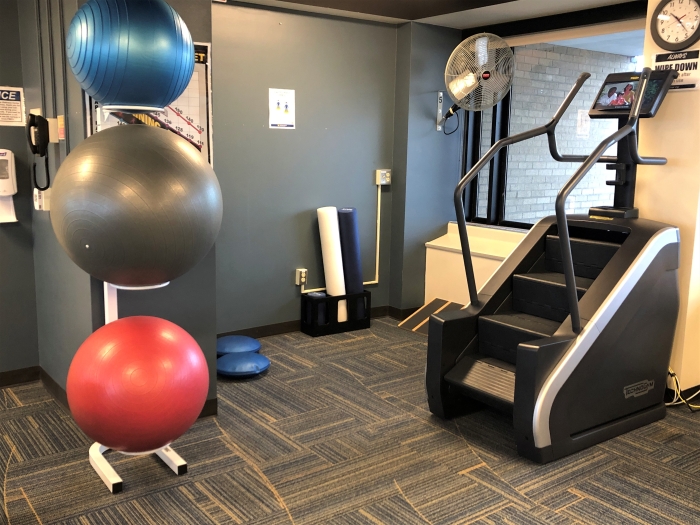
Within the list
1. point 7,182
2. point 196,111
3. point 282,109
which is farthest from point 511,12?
point 7,182

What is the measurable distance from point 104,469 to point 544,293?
2.26m

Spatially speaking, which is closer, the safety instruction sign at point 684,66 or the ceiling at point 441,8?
the safety instruction sign at point 684,66

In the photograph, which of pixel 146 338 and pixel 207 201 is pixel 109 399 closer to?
pixel 146 338

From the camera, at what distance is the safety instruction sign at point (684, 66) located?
3.36 m

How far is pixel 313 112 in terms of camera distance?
472 centimetres

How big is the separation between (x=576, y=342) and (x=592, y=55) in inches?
158

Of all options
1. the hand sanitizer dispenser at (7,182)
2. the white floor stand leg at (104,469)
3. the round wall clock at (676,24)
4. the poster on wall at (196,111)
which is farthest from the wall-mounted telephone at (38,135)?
the round wall clock at (676,24)

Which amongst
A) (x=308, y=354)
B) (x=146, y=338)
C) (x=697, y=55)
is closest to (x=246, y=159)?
(x=308, y=354)

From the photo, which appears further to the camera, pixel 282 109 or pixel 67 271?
pixel 282 109

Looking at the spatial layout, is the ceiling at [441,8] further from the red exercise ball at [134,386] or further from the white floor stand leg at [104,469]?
the white floor stand leg at [104,469]

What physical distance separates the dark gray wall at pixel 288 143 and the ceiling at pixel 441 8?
141 mm

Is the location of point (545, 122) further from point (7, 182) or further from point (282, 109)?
point (7, 182)

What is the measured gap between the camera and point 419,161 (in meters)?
5.12

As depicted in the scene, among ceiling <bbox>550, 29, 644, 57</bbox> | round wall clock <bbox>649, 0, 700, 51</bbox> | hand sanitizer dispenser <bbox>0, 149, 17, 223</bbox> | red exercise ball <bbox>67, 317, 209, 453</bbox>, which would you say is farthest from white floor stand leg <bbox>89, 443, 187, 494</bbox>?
ceiling <bbox>550, 29, 644, 57</bbox>
